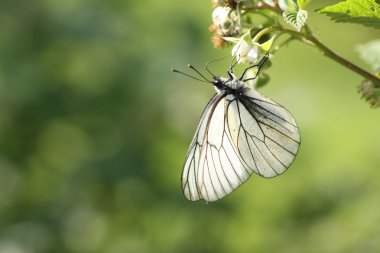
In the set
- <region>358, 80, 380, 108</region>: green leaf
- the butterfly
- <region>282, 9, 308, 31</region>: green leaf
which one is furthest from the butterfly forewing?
<region>282, 9, 308, 31</region>: green leaf

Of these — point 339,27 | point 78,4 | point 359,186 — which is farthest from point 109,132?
point 339,27

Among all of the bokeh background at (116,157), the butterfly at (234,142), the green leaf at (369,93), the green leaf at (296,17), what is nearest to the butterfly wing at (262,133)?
the butterfly at (234,142)

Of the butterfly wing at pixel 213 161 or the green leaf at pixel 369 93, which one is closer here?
the green leaf at pixel 369 93

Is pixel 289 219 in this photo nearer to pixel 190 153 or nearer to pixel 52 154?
pixel 52 154

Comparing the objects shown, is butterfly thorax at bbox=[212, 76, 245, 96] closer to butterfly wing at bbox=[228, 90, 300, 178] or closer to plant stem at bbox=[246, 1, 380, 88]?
butterfly wing at bbox=[228, 90, 300, 178]

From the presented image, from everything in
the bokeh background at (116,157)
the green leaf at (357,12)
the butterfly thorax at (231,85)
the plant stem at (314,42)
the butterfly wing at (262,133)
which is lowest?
the green leaf at (357,12)

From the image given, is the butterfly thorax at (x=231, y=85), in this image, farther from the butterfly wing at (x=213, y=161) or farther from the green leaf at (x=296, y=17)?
the green leaf at (x=296, y=17)
